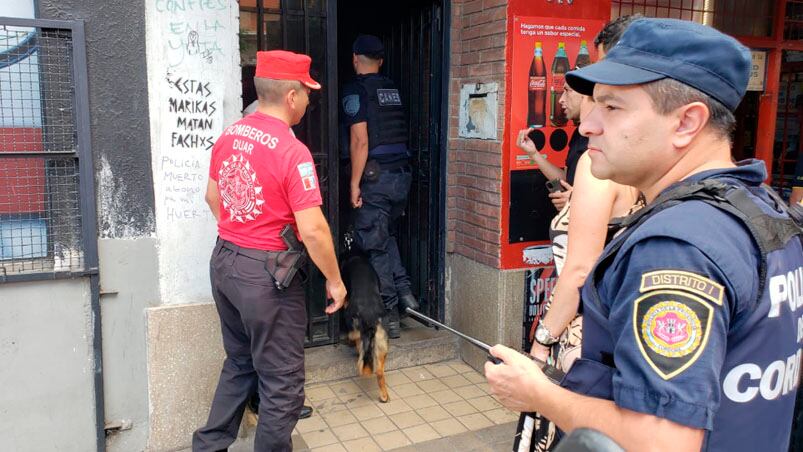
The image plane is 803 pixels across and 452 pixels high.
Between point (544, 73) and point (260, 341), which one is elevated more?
point (544, 73)

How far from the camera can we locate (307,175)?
310 cm

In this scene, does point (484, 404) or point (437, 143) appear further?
point (437, 143)

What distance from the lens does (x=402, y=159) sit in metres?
5.11

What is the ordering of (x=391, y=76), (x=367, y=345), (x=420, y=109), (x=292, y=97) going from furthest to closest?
(x=391, y=76) < (x=420, y=109) < (x=367, y=345) < (x=292, y=97)

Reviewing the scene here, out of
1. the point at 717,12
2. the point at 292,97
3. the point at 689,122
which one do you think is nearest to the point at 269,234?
the point at 292,97

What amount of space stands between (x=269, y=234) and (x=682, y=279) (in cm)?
233

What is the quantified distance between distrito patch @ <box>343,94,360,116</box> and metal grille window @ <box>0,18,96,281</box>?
6.78 feet

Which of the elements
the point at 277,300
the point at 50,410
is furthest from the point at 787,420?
the point at 50,410

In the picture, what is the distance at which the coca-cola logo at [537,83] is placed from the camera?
449 centimetres

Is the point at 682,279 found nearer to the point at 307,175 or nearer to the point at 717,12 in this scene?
the point at 307,175

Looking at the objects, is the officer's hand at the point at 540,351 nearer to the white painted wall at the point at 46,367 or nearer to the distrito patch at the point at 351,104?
the white painted wall at the point at 46,367

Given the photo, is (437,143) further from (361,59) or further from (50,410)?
(50,410)

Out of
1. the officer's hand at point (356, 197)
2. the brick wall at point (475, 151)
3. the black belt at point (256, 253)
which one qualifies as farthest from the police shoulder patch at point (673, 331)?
the officer's hand at point (356, 197)

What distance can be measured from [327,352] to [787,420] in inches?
141
